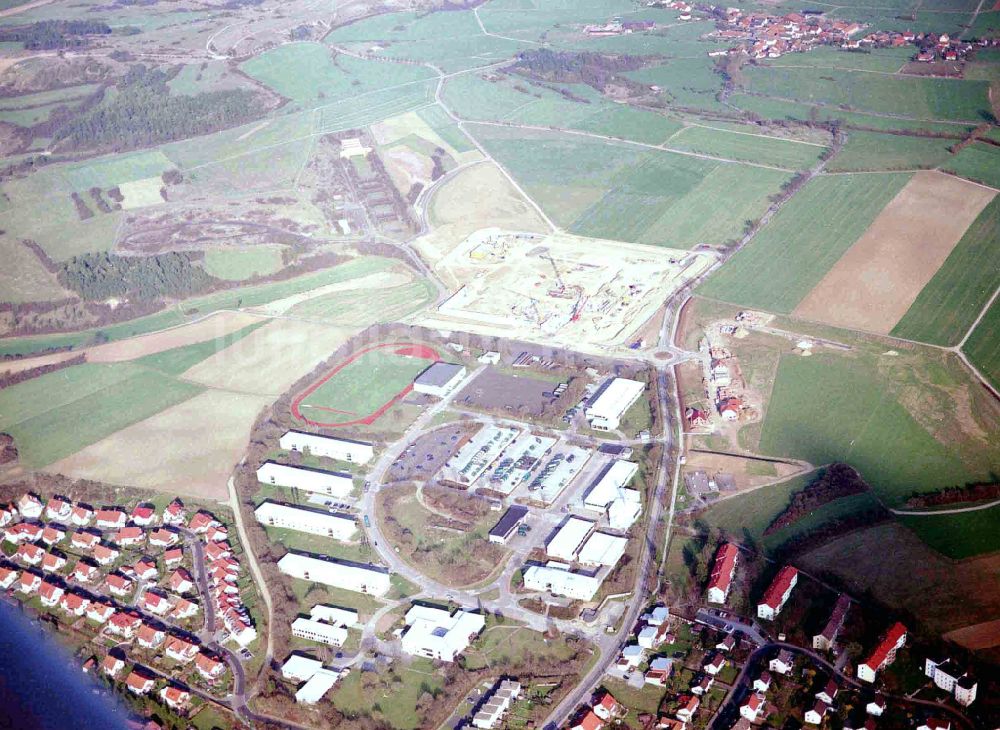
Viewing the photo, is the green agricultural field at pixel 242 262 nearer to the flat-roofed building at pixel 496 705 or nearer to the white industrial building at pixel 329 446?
the white industrial building at pixel 329 446

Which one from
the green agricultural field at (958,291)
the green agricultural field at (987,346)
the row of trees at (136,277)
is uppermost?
the row of trees at (136,277)

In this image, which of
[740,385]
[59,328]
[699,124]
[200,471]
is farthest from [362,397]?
[699,124]

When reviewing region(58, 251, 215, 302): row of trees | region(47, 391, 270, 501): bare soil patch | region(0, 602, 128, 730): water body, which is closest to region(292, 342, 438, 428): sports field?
region(47, 391, 270, 501): bare soil patch

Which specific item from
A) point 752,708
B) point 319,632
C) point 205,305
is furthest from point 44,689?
point 205,305

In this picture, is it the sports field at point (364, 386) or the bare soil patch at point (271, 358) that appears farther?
the bare soil patch at point (271, 358)

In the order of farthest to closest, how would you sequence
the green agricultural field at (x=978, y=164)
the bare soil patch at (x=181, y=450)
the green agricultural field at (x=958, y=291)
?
the green agricultural field at (x=978, y=164) < the green agricultural field at (x=958, y=291) < the bare soil patch at (x=181, y=450)

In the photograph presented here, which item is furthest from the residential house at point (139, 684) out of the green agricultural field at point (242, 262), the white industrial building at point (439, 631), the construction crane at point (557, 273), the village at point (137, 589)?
the green agricultural field at point (242, 262)

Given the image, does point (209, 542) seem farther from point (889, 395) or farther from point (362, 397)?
point (889, 395)
